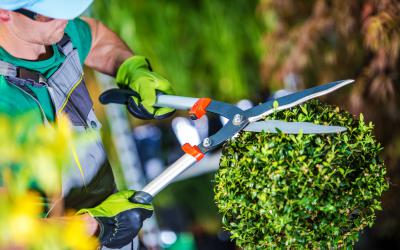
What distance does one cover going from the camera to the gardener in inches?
45.6

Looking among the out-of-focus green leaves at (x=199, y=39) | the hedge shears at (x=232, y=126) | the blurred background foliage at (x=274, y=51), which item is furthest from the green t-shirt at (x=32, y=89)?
the out-of-focus green leaves at (x=199, y=39)

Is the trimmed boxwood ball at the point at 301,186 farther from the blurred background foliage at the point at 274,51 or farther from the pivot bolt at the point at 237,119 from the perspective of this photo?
the blurred background foliage at the point at 274,51

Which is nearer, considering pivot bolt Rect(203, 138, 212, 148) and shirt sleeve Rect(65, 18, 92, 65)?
pivot bolt Rect(203, 138, 212, 148)

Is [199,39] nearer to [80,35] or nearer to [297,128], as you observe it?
[80,35]

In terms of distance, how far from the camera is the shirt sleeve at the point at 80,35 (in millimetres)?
1412

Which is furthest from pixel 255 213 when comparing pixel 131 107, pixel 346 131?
pixel 131 107

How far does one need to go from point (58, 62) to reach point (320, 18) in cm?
160

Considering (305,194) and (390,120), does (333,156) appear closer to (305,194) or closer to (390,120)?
(305,194)

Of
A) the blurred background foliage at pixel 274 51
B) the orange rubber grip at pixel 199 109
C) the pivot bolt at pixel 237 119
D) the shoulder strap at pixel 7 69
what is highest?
the blurred background foliage at pixel 274 51

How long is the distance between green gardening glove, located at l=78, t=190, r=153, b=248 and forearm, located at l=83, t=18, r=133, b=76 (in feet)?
1.40

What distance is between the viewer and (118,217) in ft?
3.80

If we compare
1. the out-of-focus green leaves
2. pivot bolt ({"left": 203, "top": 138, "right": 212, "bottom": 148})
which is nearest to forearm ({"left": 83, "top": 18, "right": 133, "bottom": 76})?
pivot bolt ({"left": 203, "top": 138, "right": 212, "bottom": 148})

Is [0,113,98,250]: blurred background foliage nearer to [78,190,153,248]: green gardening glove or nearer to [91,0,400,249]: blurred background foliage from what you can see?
[78,190,153,248]: green gardening glove

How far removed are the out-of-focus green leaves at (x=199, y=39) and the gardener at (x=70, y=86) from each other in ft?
5.61
